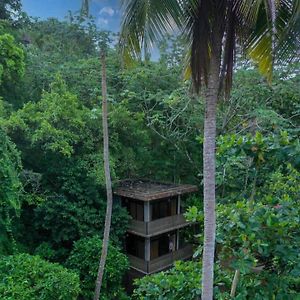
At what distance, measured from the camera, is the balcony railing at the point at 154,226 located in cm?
1304

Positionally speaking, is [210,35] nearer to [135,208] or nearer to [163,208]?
[135,208]

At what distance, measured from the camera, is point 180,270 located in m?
5.30

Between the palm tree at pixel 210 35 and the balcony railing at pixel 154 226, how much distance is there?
8.74 m

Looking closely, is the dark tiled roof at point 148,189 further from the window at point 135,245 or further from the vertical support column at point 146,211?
the window at point 135,245

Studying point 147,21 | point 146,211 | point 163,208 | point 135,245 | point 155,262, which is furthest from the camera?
point 163,208

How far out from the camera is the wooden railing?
1304 centimetres

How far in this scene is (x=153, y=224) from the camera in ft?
43.5

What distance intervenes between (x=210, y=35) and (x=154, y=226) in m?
9.92

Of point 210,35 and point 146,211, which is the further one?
point 146,211

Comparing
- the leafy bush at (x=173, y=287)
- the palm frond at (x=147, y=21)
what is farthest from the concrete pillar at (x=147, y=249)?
the palm frond at (x=147, y=21)

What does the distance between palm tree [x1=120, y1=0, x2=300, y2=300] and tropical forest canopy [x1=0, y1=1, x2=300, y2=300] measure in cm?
26

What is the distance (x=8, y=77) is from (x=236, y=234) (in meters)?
8.25

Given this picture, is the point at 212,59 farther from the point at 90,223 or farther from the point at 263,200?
the point at 90,223

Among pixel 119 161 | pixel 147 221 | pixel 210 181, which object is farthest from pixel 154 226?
pixel 210 181
